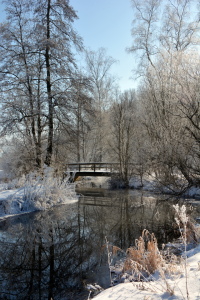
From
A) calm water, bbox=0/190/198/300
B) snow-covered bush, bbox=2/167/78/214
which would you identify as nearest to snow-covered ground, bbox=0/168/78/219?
snow-covered bush, bbox=2/167/78/214

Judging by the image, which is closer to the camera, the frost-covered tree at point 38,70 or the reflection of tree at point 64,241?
the reflection of tree at point 64,241

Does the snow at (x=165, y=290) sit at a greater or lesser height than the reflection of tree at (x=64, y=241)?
greater

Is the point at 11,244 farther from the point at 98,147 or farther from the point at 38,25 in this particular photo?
the point at 98,147

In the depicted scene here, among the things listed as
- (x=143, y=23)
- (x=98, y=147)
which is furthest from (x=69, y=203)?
(x=98, y=147)

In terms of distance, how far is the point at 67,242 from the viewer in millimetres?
7234

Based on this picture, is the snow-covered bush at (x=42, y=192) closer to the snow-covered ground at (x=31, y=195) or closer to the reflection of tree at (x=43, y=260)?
the snow-covered ground at (x=31, y=195)

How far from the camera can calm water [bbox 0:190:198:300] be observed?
4871mm

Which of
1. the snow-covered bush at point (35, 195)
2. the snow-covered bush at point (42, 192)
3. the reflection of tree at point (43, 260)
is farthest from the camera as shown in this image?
the snow-covered bush at point (42, 192)

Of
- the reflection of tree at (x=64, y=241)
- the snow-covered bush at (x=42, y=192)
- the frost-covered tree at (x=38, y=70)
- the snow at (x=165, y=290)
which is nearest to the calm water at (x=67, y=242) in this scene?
the reflection of tree at (x=64, y=241)

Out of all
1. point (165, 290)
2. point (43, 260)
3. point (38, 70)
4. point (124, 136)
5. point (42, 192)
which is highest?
point (38, 70)

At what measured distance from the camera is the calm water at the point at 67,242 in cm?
487

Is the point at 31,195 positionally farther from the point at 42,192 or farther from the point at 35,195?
the point at 42,192

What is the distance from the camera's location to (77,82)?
14.2 metres

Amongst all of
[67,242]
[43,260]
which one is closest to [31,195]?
[67,242]
